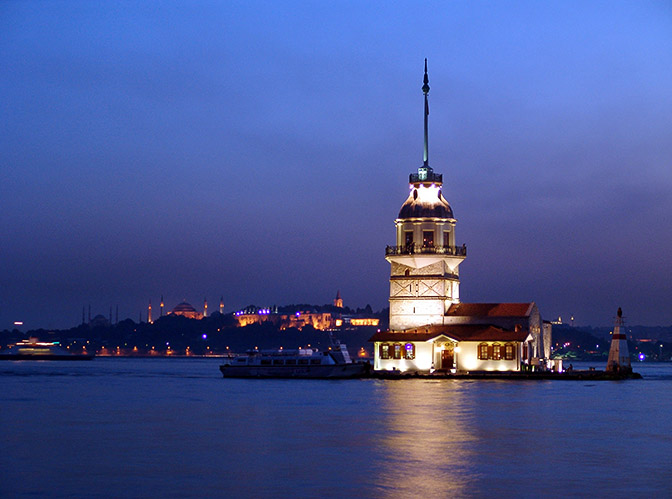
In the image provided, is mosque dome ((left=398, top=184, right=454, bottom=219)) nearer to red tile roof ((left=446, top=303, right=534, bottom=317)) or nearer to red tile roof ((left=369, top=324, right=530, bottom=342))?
red tile roof ((left=446, top=303, right=534, bottom=317))

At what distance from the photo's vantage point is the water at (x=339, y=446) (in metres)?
28.8

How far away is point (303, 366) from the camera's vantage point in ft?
304

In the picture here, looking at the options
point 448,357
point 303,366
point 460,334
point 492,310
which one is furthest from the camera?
point 303,366

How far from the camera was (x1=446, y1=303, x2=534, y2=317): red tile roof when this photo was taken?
8656 cm

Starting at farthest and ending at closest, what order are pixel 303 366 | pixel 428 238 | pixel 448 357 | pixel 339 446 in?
pixel 303 366 < pixel 428 238 < pixel 448 357 < pixel 339 446

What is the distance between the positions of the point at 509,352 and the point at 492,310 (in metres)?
5.28

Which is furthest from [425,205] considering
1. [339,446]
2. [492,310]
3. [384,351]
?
[339,446]

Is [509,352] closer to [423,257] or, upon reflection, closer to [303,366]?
[423,257]

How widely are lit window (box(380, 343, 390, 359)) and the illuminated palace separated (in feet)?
0.27

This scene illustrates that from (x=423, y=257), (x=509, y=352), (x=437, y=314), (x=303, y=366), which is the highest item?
(x=423, y=257)

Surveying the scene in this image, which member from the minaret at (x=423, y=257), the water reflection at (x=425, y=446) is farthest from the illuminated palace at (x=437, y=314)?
the water reflection at (x=425, y=446)

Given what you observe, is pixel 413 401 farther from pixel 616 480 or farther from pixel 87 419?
pixel 616 480

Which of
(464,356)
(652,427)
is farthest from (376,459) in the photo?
(464,356)

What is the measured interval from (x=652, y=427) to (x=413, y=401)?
16.6 metres
